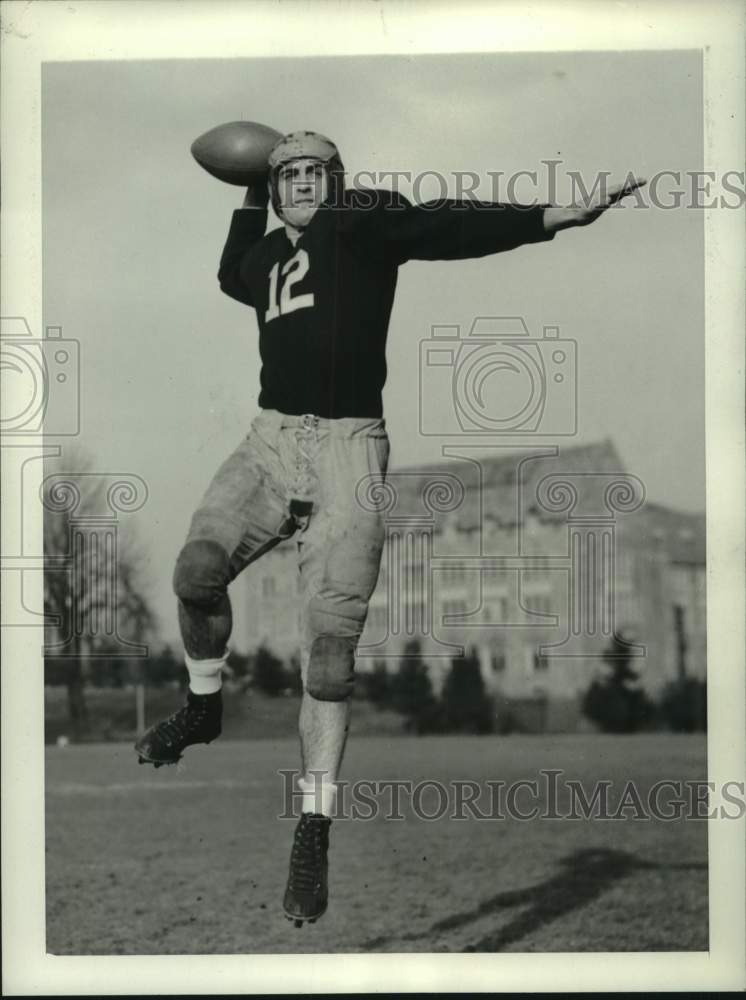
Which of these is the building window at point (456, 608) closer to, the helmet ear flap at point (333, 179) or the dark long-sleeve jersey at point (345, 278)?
the dark long-sleeve jersey at point (345, 278)

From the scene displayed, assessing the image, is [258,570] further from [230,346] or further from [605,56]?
[605,56]

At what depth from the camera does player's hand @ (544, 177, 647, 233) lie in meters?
5.71

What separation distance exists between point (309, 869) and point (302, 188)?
2428 mm

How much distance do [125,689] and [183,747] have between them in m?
0.30

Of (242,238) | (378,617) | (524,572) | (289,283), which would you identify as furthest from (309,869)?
(242,238)

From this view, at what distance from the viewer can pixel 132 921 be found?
6.09 metres

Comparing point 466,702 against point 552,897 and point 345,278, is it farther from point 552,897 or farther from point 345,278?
point 345,278

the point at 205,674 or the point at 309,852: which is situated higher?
the point at 205,674

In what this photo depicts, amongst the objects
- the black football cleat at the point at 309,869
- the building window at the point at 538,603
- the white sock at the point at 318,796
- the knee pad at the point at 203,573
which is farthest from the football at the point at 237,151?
the black football cleat at the point at 309,869

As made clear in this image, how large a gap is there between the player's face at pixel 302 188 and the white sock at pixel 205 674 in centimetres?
159

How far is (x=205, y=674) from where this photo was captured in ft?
19.2

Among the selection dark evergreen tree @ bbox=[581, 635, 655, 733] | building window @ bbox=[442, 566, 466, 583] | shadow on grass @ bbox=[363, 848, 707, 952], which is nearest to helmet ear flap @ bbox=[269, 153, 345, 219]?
building window @ bbox=[442, 566, 466, 583]

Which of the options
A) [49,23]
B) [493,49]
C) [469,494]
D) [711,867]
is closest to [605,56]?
[493,49]

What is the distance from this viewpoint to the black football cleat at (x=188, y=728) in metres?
5.86
